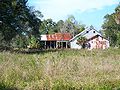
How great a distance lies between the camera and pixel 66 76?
1324 cm

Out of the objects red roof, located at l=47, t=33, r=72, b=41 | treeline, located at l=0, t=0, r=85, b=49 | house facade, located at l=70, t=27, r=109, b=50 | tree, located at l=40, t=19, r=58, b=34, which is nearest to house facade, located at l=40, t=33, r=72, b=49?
red roof, located at l=47, t=33, r=72, b=41

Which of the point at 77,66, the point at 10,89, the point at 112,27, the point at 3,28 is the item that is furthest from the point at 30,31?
the point at 112,27

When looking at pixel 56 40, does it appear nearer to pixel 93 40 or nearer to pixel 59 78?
pixel 93 40

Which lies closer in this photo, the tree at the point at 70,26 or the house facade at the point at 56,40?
the house facade at the point at 56,40

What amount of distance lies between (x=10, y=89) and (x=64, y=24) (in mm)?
124895

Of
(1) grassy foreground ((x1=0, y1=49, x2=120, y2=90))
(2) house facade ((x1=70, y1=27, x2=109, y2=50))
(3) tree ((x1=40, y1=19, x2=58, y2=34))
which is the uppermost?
(3) tree ((x1=40, y1=19, x2=58, y2=34))

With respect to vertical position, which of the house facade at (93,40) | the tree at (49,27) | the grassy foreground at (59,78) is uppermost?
the tree at (49,27)

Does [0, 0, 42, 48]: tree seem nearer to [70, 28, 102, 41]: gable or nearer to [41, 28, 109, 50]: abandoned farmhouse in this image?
[41, 28, 109, 50]: abandoned farmhouse

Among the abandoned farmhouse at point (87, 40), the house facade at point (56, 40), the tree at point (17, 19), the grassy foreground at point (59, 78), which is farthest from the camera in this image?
the house facade at point (56, 40)

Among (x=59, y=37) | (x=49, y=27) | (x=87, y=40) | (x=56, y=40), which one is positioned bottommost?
(x=87, y=40)

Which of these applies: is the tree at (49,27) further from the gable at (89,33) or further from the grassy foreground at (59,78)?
the grassy foreground at (59,78)

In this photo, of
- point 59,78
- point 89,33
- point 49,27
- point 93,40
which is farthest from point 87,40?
point 59,78

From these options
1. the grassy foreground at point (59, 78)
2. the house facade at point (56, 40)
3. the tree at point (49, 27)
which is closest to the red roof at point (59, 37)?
the house facade at point (56, 40)

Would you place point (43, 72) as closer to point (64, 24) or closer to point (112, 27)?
point (112, 27)
